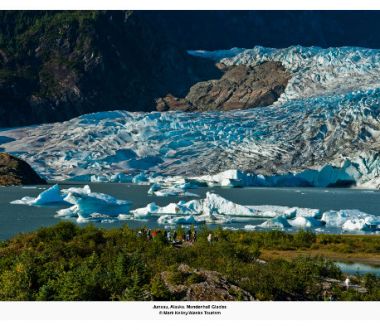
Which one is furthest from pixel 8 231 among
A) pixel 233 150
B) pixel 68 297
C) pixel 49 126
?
pixel 49 126

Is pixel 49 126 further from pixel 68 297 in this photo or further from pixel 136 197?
pixel 68 297

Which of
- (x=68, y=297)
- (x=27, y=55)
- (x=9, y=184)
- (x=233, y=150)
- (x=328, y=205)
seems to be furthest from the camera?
(x=27, y=55)

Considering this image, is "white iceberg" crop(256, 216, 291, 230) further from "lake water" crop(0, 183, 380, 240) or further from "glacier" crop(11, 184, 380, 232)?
"lake water" crop(0, 183, 380, 240)

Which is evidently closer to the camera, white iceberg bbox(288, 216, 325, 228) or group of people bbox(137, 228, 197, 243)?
group of people bbox(137, 228, 197, 243)

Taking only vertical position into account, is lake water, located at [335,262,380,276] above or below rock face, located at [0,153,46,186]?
above

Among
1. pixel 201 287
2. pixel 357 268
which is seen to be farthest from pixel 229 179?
pixel 201 287

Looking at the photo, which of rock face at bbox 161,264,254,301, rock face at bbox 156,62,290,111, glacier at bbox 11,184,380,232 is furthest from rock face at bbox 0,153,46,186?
rock face at bbox 161,264,254,301
